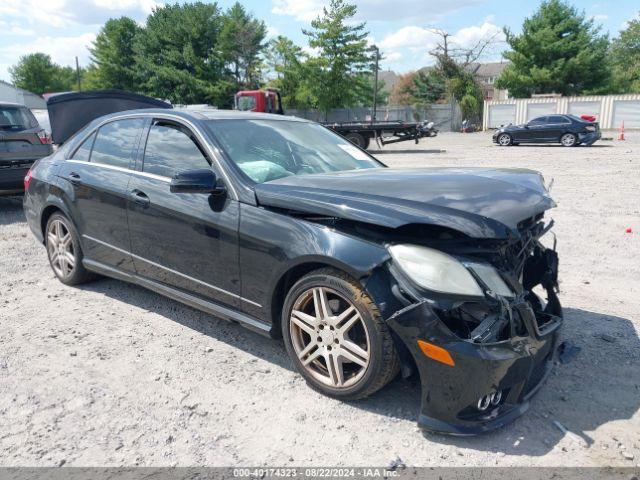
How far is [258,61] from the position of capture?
52312mm

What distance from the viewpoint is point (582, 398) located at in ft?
9.98

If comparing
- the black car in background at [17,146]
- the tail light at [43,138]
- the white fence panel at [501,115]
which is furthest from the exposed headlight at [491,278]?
the white fence panel at [501,115]

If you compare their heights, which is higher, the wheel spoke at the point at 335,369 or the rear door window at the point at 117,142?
the rear door window at the point at 117,142

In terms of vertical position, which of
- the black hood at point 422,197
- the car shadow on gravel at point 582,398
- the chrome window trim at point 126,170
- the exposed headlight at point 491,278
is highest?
the chrome window trim at point 126,170

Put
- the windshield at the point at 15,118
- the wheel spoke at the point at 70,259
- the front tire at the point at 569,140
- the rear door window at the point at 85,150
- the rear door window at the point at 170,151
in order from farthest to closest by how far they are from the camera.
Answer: the front tire at the point at 569,140
the windshield at the point at 15,118
the wheel spoke at the point at 70,259
the rear door window at the point at 85,150
the rear door window at the point at 170,151

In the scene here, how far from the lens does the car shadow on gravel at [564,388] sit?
269 cm

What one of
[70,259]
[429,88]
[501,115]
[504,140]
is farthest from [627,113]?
[70,259]

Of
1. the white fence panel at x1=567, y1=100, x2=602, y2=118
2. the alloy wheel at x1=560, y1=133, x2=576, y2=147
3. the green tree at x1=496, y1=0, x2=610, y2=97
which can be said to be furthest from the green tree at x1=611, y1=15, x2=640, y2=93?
the alloy wheel at x1=560, y1=133, x2=576, y2=147

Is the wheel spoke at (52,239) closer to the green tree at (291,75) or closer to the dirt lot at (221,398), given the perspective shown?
the dirt lot at (221,398)

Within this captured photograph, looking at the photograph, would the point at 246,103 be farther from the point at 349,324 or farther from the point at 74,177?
the point at 349,324

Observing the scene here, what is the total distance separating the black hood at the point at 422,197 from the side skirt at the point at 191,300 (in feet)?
2.55

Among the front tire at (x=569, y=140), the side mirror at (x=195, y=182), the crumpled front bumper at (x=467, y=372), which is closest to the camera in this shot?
the crumpled front bumper at (x=467, y=372)

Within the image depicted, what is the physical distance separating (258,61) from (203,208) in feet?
171

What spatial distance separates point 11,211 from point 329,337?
8.34m
